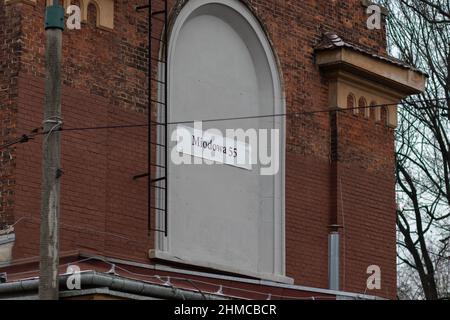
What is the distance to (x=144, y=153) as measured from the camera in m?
22.4

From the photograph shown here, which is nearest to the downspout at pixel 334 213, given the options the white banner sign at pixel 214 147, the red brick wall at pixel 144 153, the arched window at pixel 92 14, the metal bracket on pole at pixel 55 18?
the red brick wall at pixel 144 153

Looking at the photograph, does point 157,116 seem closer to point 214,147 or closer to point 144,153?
point 144,153

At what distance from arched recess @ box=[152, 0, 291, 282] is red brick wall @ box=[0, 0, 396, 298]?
313 mm

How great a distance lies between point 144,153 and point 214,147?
1.75 m

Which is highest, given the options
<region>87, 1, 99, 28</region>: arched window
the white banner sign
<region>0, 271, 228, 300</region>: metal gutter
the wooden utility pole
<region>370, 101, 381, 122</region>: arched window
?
<region>87, 1, 99, 28</region>: arched window

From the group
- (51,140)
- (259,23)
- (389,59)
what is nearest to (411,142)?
(389,59)

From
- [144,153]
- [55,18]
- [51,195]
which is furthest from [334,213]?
[55,18]

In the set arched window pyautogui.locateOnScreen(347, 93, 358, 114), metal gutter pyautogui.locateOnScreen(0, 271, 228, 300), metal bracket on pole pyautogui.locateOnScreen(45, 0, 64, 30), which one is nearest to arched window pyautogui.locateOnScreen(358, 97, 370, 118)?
arched window pyautogui.locateOnScreen(347, 93, 358, 114)

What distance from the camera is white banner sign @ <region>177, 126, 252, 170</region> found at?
23.2 m

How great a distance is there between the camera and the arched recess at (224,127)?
23.1 metres

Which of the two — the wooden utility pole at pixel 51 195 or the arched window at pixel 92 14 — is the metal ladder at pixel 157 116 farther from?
the wooden utility pole at pixel 51 195

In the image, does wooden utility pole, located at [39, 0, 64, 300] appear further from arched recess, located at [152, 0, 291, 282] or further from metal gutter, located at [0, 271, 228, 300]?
arched recess, located at [152, 0, 291, 282]

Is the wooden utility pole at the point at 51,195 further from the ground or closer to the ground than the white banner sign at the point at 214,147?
closer to the ground

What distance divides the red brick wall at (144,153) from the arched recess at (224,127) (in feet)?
1.03
